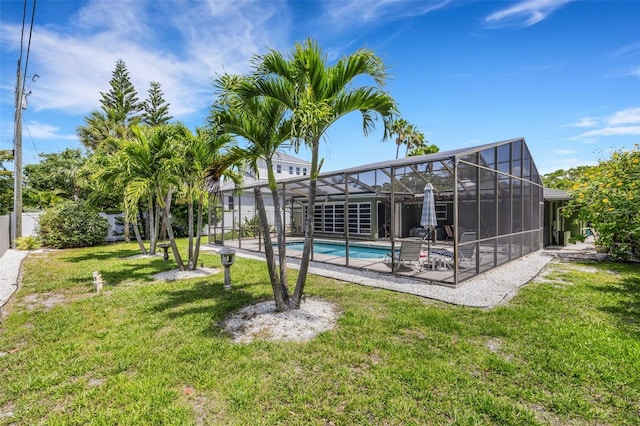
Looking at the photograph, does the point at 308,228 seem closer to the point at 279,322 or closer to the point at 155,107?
the point at 279,322

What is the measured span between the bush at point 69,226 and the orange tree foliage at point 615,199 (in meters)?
20.8

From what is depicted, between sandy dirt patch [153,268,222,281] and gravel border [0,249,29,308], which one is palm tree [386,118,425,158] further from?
gravel border [0,249,29,308]

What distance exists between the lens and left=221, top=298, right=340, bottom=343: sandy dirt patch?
4379mm

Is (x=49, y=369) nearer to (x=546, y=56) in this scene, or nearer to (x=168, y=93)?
(x=546, y=56)

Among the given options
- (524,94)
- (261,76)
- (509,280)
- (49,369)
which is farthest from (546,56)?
(49,369)

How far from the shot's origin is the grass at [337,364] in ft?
8.86

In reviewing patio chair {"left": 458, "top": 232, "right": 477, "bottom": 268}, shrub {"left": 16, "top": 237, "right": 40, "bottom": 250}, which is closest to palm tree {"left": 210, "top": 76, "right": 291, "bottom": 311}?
patio chair {"left": 458, "top": 232, "right": 477, "bottom": 268}

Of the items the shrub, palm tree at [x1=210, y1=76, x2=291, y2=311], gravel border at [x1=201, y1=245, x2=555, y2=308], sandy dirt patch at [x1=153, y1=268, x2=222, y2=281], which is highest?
palm tree at [x1=210, y1=76, x2=291, y2=311]

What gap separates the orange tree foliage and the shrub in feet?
73.6

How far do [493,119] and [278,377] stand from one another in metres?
14.4

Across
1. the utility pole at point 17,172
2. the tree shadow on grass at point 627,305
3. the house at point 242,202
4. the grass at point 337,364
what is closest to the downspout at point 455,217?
the grass at point 337,364

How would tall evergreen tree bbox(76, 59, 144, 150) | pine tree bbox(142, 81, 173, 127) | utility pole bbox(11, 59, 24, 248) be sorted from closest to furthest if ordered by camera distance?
utility pole bbox(11, 59, 24, 248) < tall evergreen tree bbox(76, 59, 144, 150) < pine tree bbox(142, 81, 173, 127)

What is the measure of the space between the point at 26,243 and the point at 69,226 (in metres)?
1.87

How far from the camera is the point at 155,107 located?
22.6 metres
